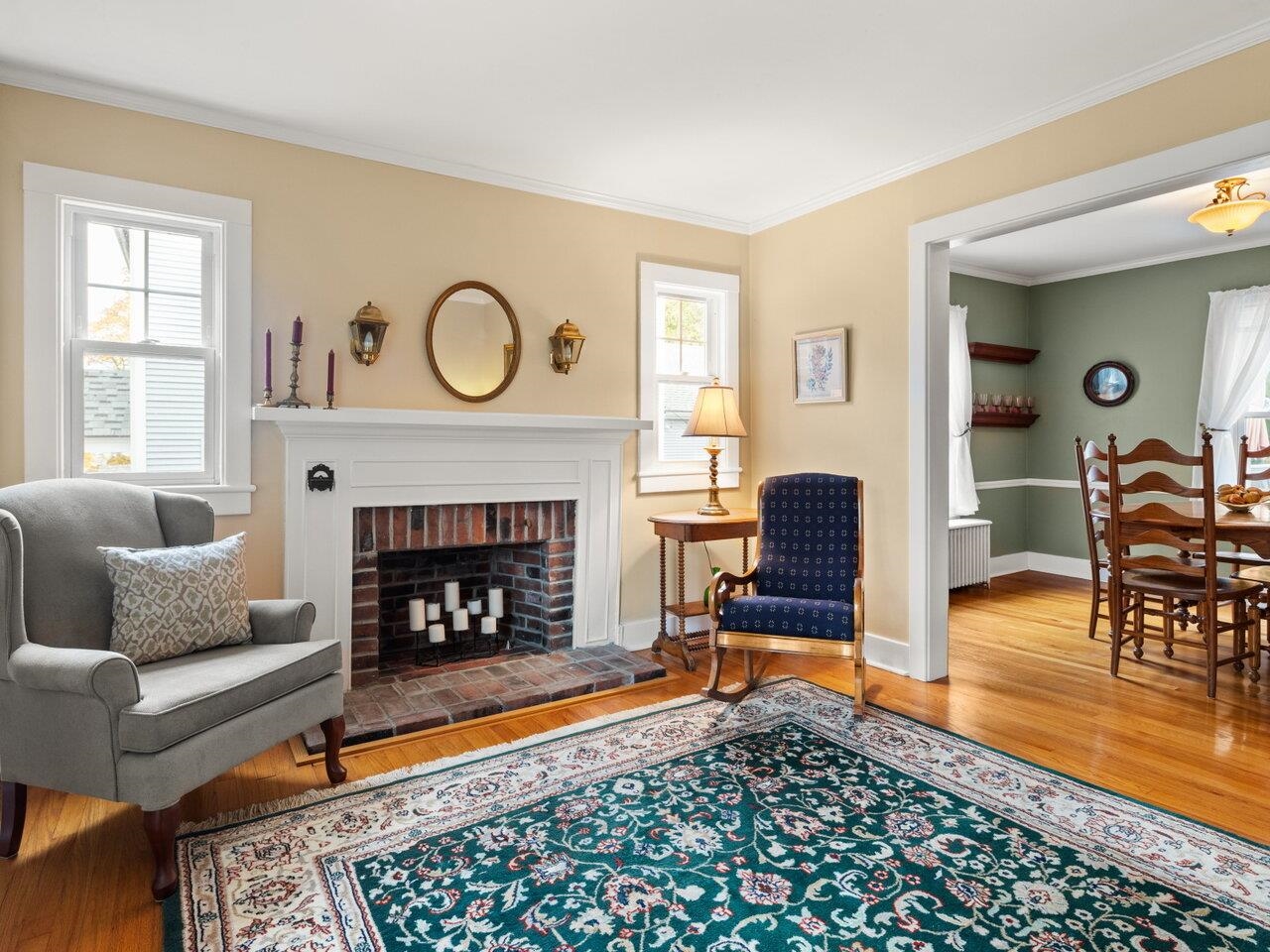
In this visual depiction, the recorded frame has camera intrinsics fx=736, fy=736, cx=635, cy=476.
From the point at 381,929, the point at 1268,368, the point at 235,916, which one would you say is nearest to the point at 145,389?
the point at 235,916

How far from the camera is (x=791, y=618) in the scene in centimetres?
320

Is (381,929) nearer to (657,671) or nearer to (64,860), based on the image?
(64,860)

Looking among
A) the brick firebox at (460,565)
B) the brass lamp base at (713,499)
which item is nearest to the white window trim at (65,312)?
the brick firebox at (460,565)

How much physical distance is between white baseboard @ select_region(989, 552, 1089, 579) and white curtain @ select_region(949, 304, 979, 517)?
718 millimetres

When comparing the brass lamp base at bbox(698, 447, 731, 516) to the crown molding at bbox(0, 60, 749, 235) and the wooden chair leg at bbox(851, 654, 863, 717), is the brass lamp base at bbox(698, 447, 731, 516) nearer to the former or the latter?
the wooden chair leg at bbox(851, 654, 863, 717)

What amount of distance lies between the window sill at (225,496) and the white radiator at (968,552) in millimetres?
4773

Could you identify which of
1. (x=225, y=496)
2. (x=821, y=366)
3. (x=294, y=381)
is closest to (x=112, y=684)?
(x=225, y=496)

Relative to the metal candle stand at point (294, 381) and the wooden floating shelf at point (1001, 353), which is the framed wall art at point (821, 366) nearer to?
the wooden floating shelf at point (1001, 353)

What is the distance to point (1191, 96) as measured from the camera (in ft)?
8.87

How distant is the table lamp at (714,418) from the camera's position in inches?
161

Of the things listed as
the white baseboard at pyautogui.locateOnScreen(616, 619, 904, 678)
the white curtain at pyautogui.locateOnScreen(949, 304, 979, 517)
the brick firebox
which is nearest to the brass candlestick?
the brick firebox

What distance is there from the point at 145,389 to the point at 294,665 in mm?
1497

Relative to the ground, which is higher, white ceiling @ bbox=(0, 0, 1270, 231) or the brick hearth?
white ceiling @ bbox=(0, 0, 1270, 231)

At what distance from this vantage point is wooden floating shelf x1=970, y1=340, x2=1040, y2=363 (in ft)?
20.4
